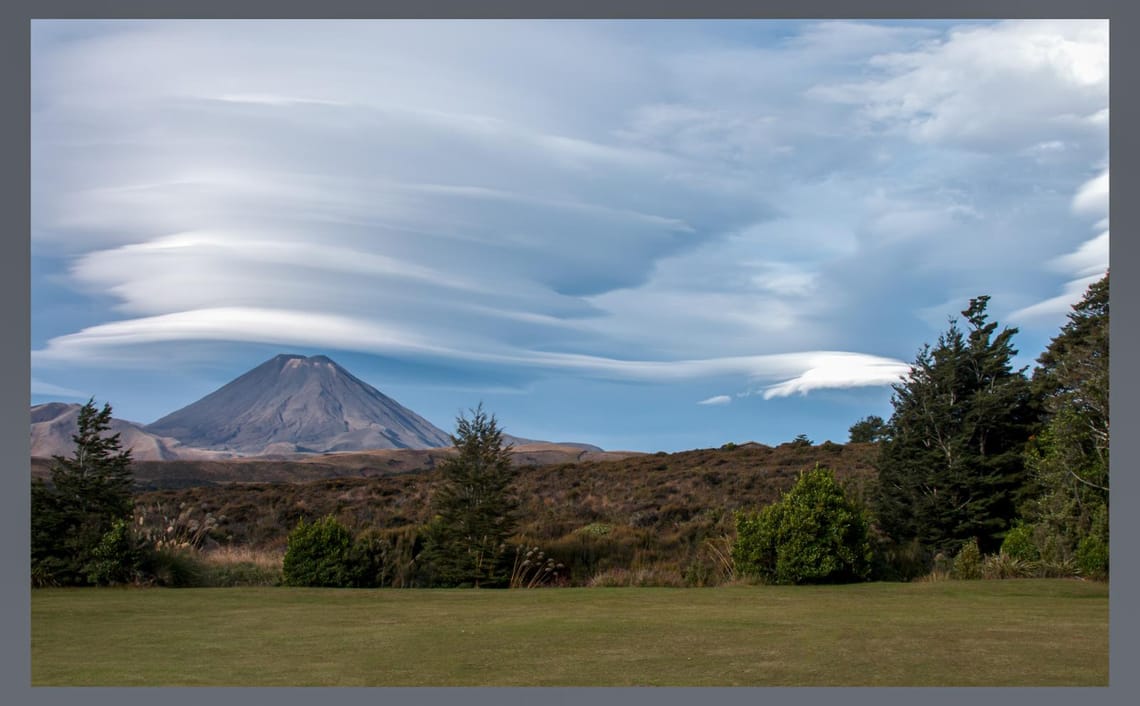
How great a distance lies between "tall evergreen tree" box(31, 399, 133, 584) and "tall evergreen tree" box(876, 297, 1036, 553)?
13.0 metres

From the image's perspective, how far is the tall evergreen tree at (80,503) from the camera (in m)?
12.5

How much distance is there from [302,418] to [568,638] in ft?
166

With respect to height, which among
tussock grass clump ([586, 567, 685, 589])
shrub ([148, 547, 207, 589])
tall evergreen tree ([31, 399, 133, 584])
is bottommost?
tussock grass clump ([586, 567, 685, 589])

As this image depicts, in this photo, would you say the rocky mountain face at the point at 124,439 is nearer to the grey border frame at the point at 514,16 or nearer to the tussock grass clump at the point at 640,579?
the tussock grass clump at the point at 640,579

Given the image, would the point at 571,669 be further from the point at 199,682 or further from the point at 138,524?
the point at 138,524

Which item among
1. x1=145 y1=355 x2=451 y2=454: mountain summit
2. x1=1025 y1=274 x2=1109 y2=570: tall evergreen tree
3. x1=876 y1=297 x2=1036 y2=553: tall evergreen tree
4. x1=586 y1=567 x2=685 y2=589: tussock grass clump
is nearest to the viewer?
x1=1025 y1=274 x2=1109 y2=570: tall evergreen tree

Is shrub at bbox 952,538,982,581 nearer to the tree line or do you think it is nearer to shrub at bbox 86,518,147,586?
the tree line

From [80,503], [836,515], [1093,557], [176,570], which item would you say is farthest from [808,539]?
[80,503]

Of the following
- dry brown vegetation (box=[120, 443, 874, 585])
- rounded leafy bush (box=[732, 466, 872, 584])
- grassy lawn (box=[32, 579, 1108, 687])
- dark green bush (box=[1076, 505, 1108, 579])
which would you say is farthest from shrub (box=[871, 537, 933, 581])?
grassy lawn (box=[32, 579, 1108, 687])

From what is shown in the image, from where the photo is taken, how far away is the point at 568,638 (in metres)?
8.38

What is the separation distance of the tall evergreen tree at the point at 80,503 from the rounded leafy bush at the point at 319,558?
2471mm

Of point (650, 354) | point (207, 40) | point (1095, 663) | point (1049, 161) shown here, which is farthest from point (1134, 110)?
point (207, 40)

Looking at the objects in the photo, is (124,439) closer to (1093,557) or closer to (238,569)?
(238,569)

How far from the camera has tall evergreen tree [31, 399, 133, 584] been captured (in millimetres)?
12477
